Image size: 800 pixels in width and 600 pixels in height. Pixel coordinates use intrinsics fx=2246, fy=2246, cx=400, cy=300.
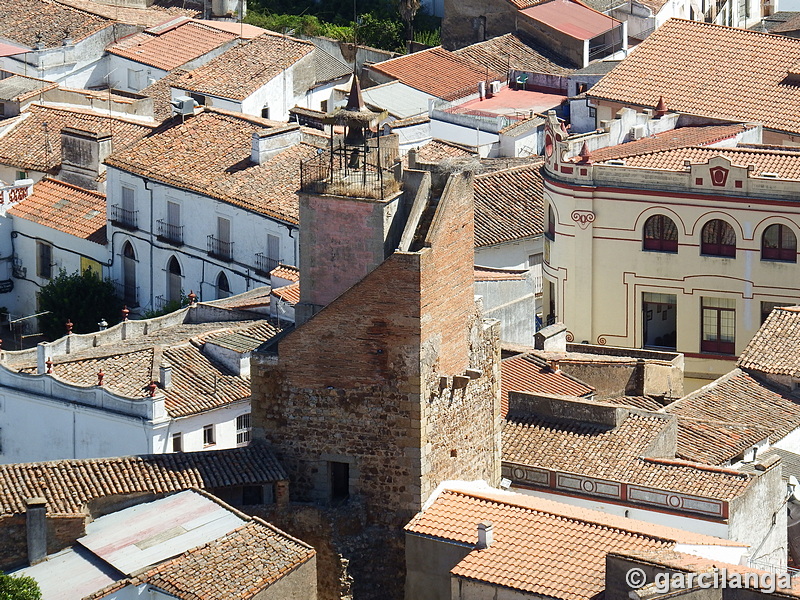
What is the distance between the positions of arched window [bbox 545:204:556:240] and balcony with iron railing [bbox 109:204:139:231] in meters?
15.2

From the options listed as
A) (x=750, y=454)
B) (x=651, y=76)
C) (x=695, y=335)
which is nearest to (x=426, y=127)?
(x=651, y=76)

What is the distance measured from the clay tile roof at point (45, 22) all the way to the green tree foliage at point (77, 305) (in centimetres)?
2292

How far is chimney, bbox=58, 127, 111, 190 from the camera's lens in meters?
79.8

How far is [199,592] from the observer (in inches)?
1681

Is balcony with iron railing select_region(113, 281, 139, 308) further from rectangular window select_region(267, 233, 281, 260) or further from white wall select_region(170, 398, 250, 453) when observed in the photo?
white wall select_region(170, 398, 250, 453)

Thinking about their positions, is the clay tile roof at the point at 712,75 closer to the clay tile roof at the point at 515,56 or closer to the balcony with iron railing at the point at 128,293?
the clay tile roof at the point at 515,56

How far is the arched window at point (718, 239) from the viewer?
6512cm

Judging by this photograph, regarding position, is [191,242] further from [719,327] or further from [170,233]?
[719,327]

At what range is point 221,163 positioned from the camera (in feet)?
243

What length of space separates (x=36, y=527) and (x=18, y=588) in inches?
102

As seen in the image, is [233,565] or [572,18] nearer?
[233,565]

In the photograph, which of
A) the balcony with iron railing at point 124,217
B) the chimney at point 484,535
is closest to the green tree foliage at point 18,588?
the chimney at point 484,535

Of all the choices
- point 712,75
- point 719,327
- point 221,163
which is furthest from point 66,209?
point 719,327

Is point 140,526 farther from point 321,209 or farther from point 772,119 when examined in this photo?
point 772,119
